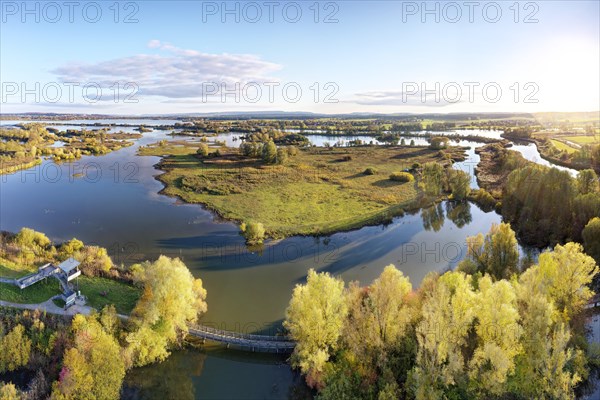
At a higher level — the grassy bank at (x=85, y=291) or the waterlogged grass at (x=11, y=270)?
the waterlogged grass at (x=11, y=270)

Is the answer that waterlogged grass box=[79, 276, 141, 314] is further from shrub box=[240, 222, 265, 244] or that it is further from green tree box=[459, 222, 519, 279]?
green tree box=[459, 222, 519, 279]

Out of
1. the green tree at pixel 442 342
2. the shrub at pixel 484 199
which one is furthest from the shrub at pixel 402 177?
the green tree at pixel 442 342

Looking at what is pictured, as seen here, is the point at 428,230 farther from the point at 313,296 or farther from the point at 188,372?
the point at 188,372

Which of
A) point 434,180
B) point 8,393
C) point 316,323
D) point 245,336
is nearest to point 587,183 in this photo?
point 434,180

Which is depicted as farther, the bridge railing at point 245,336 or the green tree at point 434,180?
the green tree at point 434,180

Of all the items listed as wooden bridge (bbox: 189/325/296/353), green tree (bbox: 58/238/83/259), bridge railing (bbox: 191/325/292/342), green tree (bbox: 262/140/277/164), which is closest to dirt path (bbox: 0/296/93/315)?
wooden bridge (bbox: 189/325/296/353)

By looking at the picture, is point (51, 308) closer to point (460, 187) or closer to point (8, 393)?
point (8, 393)

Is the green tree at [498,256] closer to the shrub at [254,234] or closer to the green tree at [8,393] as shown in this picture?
the shrub at [254,234]
